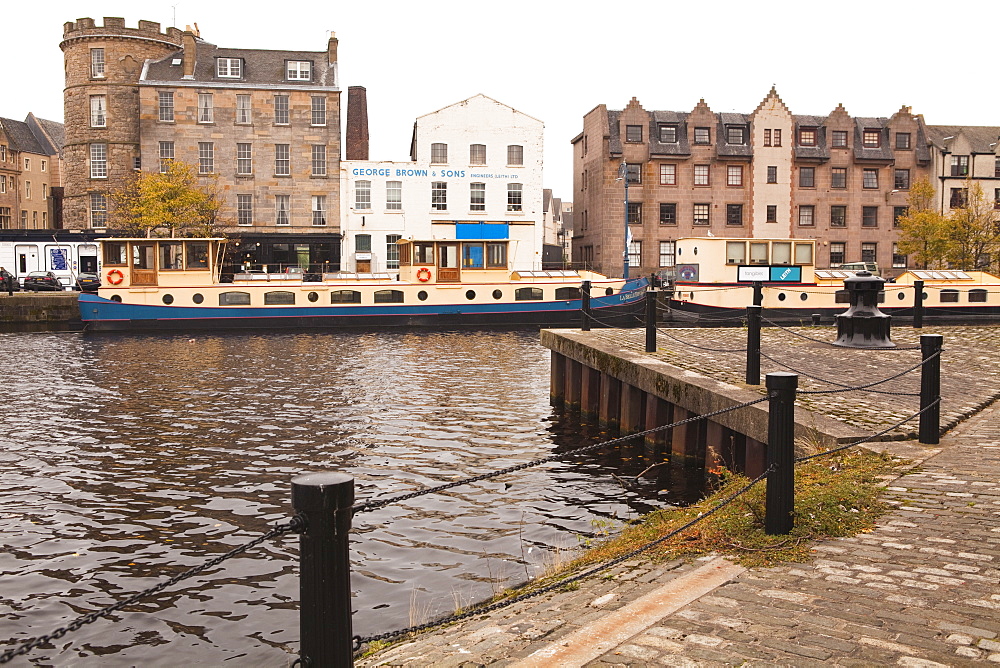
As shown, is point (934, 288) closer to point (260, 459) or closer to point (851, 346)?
point (851, 346)

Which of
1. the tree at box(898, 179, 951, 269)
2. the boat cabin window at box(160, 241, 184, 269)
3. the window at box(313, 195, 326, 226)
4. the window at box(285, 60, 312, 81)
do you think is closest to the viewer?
the boat cabin window at box(160, 241, 184, 269)

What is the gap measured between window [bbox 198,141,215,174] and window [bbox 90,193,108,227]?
667 cm

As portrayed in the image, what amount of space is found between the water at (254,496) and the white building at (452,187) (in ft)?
104

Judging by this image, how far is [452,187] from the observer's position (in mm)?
53906

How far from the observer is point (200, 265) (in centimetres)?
3572

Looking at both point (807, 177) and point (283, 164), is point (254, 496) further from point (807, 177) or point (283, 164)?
point (807, 177)

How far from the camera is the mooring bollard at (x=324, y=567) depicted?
142 inches

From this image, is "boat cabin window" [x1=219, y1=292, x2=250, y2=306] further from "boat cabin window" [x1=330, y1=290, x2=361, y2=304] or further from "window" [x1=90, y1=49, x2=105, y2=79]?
"window" [x1=90, y1=49, x2=105, y2=79]

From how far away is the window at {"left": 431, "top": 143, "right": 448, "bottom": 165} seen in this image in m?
53.8

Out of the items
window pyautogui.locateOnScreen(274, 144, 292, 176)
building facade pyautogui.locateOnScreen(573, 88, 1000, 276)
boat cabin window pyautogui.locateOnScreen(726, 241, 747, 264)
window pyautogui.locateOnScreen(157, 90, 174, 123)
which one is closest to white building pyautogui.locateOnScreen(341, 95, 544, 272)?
window pyautogui.locateOnScreen(274, 144, 292, 176)

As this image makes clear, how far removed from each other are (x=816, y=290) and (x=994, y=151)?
32837mm

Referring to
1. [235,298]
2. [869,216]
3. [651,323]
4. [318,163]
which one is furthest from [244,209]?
[651,323]

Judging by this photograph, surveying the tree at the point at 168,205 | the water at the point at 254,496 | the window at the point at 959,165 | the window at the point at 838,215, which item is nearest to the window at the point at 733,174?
the window at the point at 838,215

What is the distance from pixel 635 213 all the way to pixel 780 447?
5146cm
